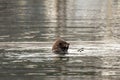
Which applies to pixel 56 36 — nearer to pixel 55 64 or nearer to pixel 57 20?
pixel 57 20

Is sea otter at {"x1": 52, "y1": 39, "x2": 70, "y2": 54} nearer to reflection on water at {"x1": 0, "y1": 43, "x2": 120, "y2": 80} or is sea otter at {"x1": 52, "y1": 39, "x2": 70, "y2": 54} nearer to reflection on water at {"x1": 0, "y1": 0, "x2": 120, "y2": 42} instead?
reflection on water at {"x1": 0, "y1": 43, "x2": 120, "y2": 80}

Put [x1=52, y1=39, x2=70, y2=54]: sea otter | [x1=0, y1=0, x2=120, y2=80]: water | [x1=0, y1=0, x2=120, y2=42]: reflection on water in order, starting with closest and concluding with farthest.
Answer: [x1=0, y1=0, x2=120, y2=80]: water, [x1=52, y1=39, x2=70, y2=54]: sea otter, [x1=0, y1=0, x2=120, y2=42]: reflection on water

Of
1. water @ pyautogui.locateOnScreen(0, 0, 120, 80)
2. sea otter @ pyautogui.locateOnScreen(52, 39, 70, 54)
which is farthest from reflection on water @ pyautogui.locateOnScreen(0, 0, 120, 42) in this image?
sea otter @ pyautogui.locateOnScreen(52, 39, 70, 54)

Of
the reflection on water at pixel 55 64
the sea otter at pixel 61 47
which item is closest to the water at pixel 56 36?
the reflection on water at pixel 55 64

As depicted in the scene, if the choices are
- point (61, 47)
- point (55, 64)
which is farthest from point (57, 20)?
point (55, 64)

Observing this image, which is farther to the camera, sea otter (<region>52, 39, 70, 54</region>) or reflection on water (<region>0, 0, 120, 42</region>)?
reflection on water (<region>0, 0, 120, 42</region>)

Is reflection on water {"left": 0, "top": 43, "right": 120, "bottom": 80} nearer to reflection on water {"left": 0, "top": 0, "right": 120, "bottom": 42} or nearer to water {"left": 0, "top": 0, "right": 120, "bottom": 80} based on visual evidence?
water {"left": 0, "top": 0, "right": 120, "bottom": 80}

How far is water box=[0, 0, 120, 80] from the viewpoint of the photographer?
841cm

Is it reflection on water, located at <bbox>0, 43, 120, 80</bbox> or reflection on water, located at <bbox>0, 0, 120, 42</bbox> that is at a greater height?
reflection on water, located at <bbox>0, 0, 120, 42</bbox>

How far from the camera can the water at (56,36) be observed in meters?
8.41

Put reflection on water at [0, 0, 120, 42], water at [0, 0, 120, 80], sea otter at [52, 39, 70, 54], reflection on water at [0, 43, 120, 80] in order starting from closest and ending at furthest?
reflection on water at [0, 43, 120, 80], water at [0, 0, 120, 80], sea otter at [52, 39, 70, 54], reflection on water at [0, 0, 120, 42]

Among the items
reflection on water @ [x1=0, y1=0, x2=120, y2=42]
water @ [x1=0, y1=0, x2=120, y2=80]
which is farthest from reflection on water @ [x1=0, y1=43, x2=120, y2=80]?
reflection on water @ [x1=0, y1=0, x2=120, y2=42]

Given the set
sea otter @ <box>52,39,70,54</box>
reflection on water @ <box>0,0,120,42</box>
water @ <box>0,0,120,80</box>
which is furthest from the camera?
reflection on water @ <box>0,0,120,42</box>

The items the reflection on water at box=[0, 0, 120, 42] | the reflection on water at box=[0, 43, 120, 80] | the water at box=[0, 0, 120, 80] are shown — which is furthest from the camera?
the reflection on water at box=[0, 0, 120, 42]
